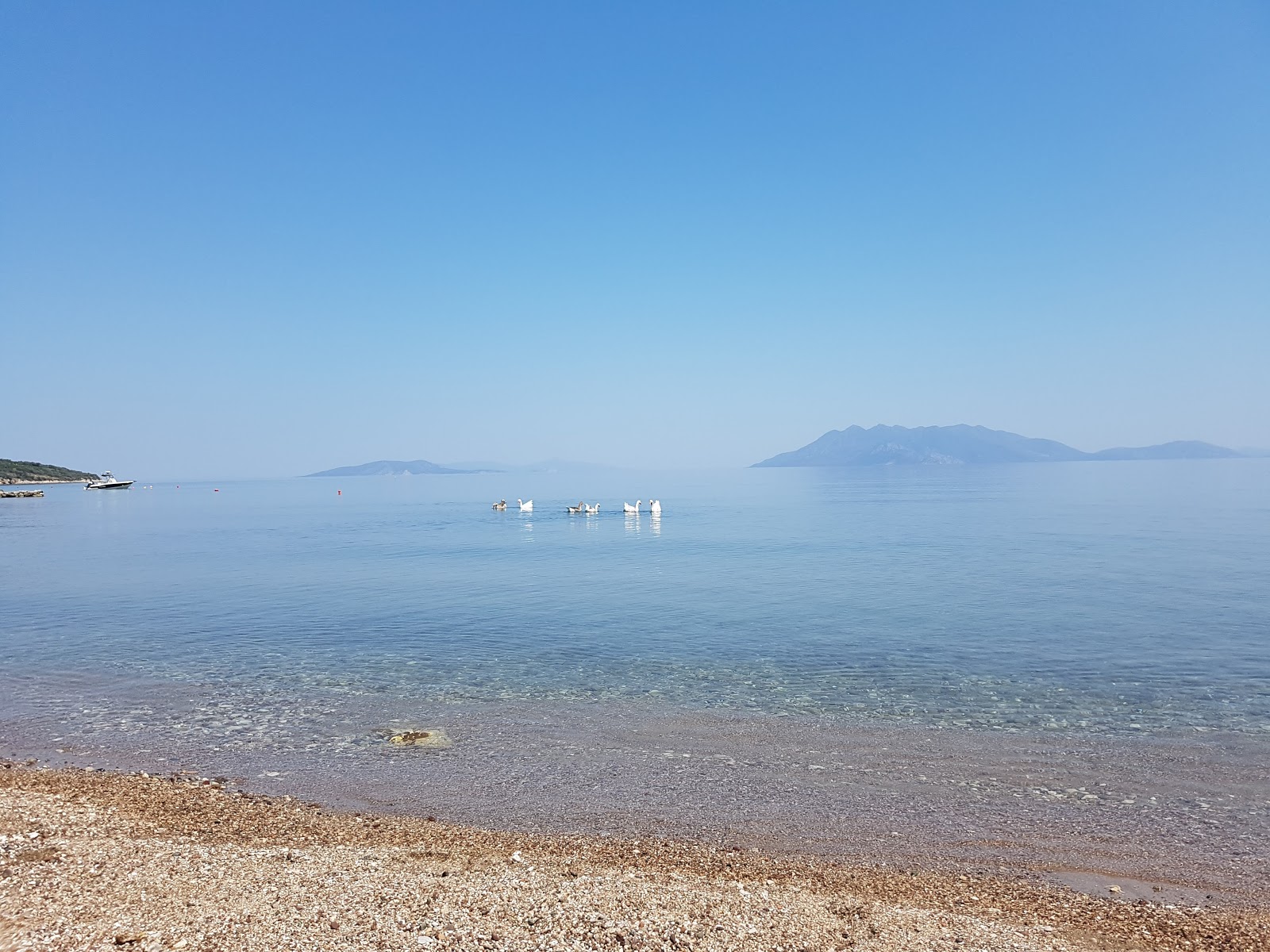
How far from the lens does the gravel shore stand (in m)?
8.02

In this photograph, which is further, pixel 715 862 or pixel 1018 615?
pixel 1018 615

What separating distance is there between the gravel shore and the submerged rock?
386 centimetres

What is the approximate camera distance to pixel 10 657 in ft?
77.8

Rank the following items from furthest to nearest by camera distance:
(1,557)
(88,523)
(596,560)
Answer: (88,523), (1,557), (596,560)

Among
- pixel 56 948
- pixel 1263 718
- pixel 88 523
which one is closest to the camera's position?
pixel 56 948

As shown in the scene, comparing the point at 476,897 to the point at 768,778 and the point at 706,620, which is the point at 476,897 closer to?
the point at 768,778

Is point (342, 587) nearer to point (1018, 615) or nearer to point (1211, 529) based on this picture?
point (1018, 615)

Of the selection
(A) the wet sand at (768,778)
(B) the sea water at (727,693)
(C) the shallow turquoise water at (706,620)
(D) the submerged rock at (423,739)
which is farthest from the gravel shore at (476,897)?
(C) the shallow turquoise water at (706,620)

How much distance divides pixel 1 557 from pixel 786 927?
62.5 meters

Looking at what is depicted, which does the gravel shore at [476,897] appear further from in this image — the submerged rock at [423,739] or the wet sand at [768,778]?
the submerged rock at [423,739]

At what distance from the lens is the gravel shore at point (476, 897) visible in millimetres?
8016

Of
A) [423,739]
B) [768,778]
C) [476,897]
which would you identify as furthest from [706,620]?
[476,897]

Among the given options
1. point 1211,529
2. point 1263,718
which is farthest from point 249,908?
point 1211,529

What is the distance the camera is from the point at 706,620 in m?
28.5
